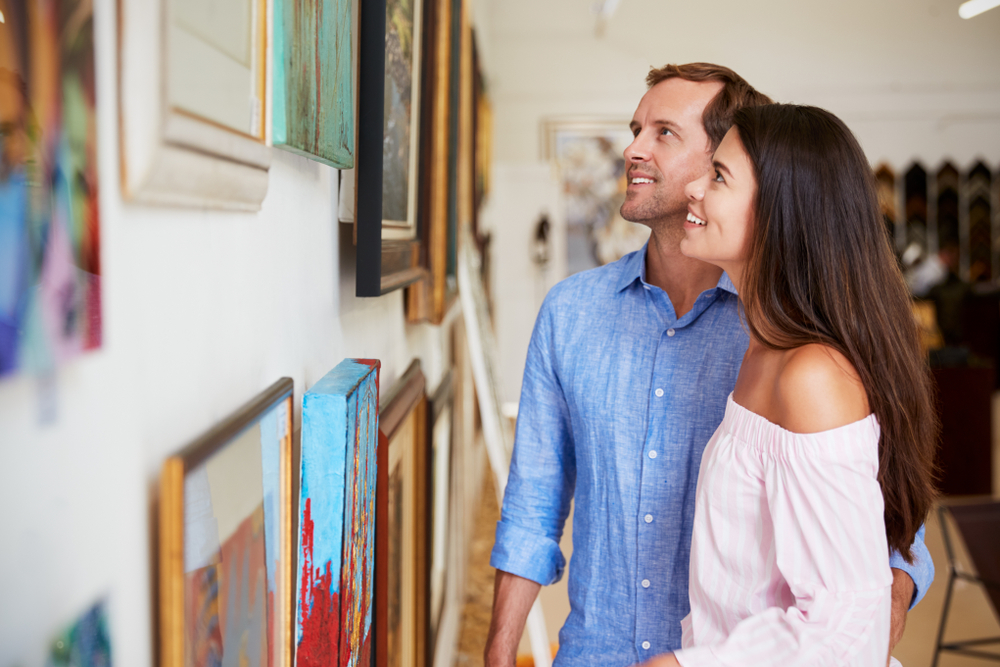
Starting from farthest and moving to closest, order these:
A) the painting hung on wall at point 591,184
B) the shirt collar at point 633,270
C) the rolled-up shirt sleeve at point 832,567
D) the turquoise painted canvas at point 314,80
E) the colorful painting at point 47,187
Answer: the painting hung on wall at point 591,184 < the shirt collar at point 633,270 < the rolled-up shirt sleeve at point 832,567 < the turquoise painted canvas at point 314,80 < the colorful painting at point 47,187

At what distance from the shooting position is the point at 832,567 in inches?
38.3

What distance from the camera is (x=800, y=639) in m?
0.97

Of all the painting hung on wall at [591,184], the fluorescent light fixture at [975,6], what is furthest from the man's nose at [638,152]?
the painting hung on wall at [591,184]

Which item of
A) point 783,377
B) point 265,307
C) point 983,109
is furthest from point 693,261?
point 983,109

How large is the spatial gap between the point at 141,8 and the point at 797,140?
96 cm

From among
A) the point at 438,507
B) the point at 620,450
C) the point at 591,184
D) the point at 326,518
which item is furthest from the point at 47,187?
the point at 591,184

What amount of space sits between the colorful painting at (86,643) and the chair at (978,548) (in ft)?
11.8

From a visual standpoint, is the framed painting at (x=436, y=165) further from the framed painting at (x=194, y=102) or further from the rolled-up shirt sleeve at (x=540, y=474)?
the framed painting at (x=194, y=102)

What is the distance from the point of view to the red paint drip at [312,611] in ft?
2.62

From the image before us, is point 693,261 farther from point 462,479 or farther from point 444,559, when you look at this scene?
point 462,479

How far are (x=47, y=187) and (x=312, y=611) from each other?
0.57m

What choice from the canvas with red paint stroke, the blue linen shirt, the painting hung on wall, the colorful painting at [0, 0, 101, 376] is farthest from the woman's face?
the painting hung on wall

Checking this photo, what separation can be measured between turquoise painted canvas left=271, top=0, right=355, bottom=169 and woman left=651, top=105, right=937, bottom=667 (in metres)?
0.59

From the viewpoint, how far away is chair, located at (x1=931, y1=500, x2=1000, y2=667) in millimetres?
3279
